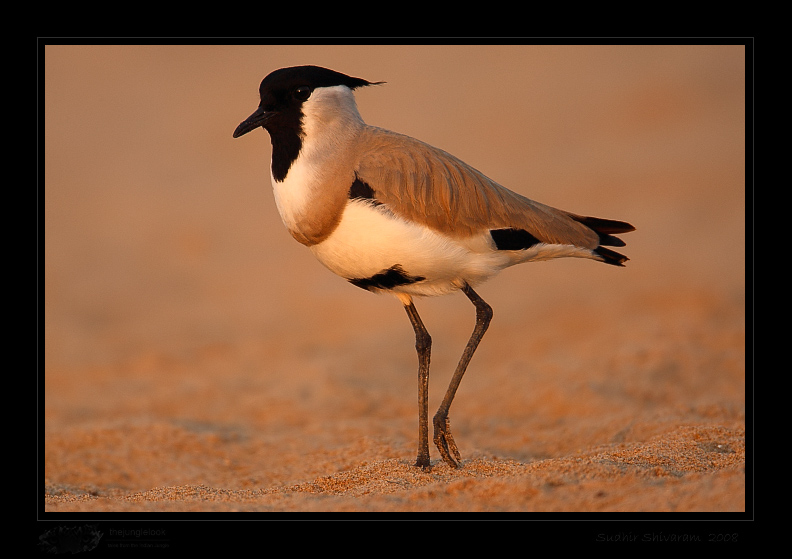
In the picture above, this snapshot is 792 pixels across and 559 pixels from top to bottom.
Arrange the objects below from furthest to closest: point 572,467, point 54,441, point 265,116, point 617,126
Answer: point 617,126
point 54,441
point 265,116
point 572,467

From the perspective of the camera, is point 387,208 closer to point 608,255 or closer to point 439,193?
point 439,193

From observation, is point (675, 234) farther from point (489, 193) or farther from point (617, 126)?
point (489, 193)

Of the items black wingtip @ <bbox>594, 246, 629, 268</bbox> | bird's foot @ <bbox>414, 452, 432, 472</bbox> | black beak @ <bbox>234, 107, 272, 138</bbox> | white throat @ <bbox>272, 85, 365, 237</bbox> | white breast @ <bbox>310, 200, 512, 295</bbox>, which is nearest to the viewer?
white breast @ <bbox>310, 200, 512, 295</bbox>

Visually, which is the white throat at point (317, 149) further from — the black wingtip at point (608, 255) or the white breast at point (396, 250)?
the black wingtip at point (608, 255)

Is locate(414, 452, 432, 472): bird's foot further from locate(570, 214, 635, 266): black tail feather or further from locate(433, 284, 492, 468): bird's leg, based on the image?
locate(570, 214, 635, 266): black tail feather

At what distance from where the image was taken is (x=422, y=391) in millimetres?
5316

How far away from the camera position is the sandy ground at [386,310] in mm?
5480

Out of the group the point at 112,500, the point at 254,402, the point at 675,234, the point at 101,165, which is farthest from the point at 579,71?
the point at 112,500

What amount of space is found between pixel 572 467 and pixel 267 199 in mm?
12152

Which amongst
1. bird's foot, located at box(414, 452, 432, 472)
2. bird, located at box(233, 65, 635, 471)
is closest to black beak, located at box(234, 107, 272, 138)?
bird, located at box(233, 65, 635, 471)

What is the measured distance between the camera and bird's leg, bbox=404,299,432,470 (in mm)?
5254

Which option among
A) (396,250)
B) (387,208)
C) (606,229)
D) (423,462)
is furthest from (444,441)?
(606,229)

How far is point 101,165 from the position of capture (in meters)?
17.6

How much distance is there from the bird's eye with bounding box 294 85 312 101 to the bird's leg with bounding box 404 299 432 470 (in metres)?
1.45
